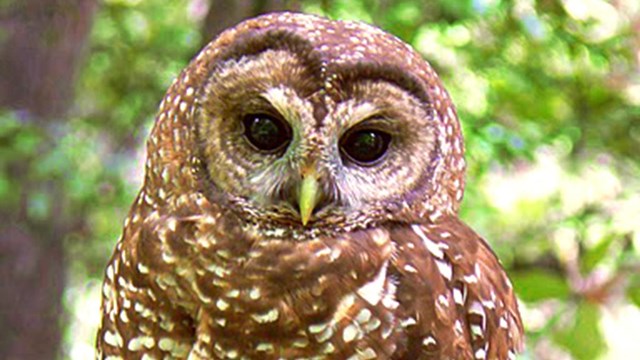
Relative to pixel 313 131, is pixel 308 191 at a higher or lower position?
lower

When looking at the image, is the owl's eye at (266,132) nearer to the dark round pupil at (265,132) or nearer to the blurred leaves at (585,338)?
the dark round pupil at (265,132)

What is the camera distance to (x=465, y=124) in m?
3.30

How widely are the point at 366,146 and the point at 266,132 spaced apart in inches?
9.3

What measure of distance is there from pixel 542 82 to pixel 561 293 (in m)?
0.83

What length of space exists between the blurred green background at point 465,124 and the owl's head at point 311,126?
923 mm

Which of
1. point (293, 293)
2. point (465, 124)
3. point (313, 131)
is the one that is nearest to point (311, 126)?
point (313, 131)

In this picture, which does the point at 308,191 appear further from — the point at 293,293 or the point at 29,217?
the point at 29,217

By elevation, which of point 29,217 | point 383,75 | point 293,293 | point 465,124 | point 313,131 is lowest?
point 293,293

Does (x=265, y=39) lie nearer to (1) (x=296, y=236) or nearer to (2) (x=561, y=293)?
(1) (x=296, y=236)

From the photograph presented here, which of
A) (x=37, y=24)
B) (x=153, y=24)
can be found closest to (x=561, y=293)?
(x=153, y=24)

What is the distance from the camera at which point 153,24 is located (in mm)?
4781

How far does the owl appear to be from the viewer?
2115mm

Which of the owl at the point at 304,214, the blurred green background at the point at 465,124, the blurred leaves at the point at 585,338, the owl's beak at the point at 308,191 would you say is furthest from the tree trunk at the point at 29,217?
the owl's beak at the point at 308,191

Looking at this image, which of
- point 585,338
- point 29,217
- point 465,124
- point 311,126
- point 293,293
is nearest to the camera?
point 311,126
